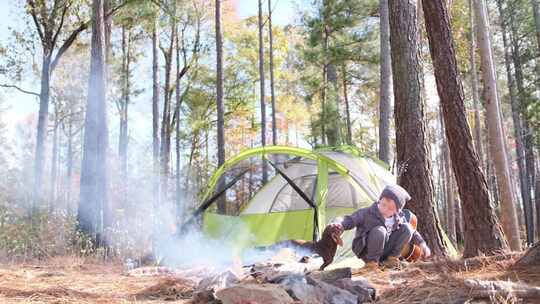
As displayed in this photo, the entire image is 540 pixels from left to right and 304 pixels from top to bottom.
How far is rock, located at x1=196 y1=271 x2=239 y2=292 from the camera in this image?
303 centimetres

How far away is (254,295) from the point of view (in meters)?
2.46

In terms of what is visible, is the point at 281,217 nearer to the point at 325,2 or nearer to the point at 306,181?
the point at 306,181

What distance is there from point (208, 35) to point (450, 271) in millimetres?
17436

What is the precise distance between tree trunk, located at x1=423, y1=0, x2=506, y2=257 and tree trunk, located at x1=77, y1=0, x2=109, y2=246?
6051 mm

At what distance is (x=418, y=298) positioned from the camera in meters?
2.44

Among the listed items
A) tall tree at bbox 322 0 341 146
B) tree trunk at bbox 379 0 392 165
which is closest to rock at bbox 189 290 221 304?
tree trunk at bbox 379 0 392 165

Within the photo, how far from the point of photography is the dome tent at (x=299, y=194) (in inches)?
239

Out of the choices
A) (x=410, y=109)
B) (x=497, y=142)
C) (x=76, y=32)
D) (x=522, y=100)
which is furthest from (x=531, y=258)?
(x=522, y=100)

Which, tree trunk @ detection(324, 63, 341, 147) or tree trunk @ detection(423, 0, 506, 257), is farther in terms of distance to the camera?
tree trunk @ detection(324, 63, 341, 147)

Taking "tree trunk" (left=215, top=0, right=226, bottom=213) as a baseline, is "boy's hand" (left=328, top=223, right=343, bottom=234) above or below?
below

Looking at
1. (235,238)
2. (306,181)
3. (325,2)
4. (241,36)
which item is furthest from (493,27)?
(235,238)

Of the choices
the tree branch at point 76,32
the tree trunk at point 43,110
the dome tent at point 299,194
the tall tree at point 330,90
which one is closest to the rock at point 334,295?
the dome tent at point 299,194

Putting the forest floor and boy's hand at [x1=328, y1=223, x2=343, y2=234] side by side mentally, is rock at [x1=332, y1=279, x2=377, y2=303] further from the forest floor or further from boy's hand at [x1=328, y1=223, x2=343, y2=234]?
boy's hand at [x1=328, y1=223, x2=343, y2=234]

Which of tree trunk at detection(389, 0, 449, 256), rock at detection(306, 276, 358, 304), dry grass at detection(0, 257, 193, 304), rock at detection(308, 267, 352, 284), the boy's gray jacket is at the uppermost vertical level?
tree trunk at detection(389, 0, 449, 256)
